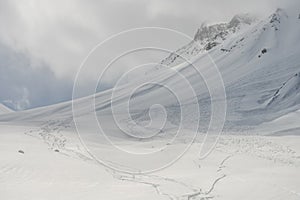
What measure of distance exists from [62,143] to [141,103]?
127 feet

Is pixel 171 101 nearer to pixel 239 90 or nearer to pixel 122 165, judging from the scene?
pixel 239 90

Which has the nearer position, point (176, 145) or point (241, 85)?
point (176, 145)

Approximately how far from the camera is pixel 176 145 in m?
26.6

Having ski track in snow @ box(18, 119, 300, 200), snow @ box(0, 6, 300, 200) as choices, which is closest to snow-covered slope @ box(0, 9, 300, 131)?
snow @ box(0, 6, 300, 200)

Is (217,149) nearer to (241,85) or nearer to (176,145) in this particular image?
(176,145)

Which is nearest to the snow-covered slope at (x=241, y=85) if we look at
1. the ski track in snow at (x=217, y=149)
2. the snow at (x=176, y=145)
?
the snow at (x=176, y=145)

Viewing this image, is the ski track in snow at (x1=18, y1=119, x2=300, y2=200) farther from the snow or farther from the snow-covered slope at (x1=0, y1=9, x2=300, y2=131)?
the snow-covered slope at (x1=0, y1=9, x2=300, y2=131)

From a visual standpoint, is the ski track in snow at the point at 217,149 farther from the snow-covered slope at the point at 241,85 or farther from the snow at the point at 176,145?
the snow-covered slope at the point at 241,85

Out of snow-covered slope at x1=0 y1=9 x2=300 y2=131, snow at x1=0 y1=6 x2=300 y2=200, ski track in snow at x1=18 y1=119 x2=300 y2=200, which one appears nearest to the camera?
ski track in snow at x1=18 y1=119 x2=300 y2=200

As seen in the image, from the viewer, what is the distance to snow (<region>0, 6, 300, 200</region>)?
42.1 ft

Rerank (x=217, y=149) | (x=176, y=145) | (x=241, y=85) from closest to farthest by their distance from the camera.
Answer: (x=217, y=149) < (x=176, y=145) < (x=241, y=85)

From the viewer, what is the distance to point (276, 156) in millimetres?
22234

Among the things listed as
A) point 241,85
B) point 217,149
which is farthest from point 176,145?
point 241,85

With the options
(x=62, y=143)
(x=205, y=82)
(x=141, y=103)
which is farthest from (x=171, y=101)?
(x=62, y=143)
